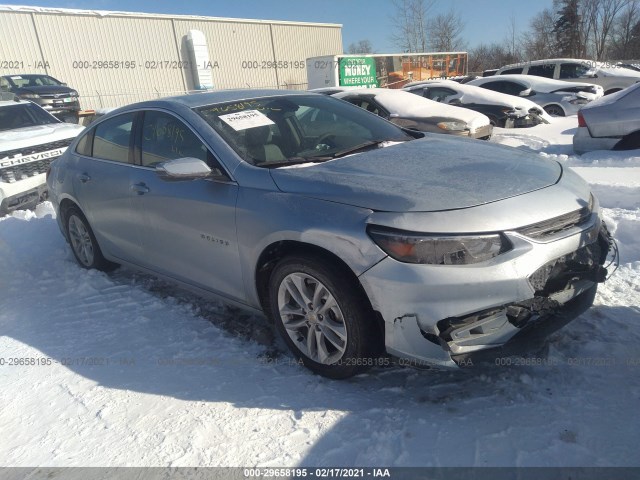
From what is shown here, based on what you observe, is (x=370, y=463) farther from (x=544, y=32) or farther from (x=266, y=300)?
(x=544, y=32)

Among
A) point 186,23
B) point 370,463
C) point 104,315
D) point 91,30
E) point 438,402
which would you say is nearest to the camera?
point 370,463

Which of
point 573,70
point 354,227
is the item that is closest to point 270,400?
point 354,227

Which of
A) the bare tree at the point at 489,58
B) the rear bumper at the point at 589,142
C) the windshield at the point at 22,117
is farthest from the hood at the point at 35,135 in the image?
the bare tree at the point at 489,58

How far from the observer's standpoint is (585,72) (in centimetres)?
1560

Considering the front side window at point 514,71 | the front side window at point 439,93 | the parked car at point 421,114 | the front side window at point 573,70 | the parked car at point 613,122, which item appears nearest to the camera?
the parked car at point 613,122

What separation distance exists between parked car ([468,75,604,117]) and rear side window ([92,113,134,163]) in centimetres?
1193

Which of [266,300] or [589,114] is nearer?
[266,300]

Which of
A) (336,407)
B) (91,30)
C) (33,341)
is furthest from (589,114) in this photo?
(91,30)

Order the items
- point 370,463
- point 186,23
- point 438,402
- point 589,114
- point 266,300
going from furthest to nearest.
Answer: point 186,23 < point 589,114 < point 266,300 < point 438,402 < point 370,463

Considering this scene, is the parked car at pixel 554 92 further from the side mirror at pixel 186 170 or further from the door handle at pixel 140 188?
the side mirror at pixel 186 170

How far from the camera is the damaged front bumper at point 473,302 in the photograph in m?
2.25

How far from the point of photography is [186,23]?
1162 inches

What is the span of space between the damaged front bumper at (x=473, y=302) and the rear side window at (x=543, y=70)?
15.9m

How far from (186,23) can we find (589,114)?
2750 centimetres
